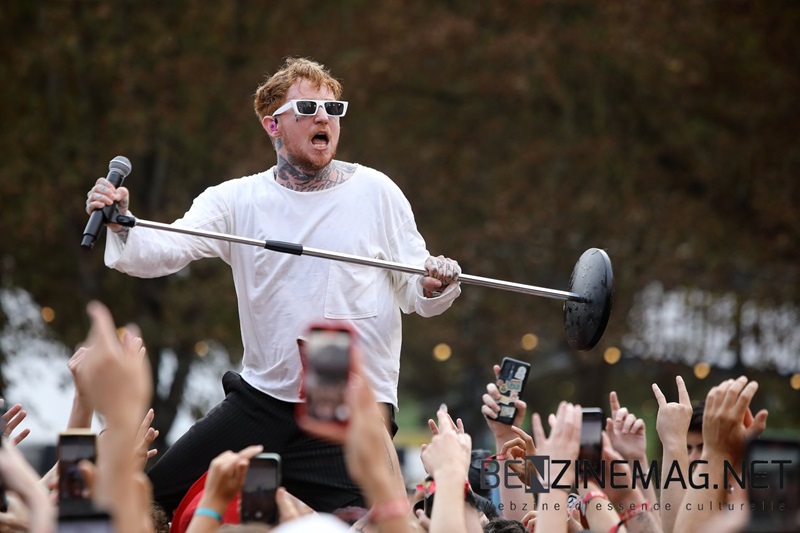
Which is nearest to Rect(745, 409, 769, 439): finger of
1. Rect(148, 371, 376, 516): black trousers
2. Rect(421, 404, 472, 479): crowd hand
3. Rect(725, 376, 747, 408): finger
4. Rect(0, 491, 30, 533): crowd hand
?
Rect(725, 376, 747, 408): finger

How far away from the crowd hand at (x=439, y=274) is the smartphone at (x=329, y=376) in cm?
237

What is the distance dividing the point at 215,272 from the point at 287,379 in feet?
31.2

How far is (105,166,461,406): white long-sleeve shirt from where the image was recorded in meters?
5.62

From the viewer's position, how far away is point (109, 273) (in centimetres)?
1512

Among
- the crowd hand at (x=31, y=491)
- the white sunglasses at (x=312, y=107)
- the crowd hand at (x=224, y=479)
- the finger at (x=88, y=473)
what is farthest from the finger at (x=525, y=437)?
the crowd hand at (x=31, y=491)

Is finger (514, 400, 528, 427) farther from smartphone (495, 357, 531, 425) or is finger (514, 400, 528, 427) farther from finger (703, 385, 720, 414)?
finger (703, 385, 720, 414)

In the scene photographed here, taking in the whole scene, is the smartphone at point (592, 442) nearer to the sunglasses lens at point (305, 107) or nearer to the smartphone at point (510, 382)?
the smartphone at point (510, 382)

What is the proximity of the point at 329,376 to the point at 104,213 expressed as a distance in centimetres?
242

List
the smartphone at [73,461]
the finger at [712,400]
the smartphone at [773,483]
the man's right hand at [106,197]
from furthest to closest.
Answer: the man's right hand at [106,197], the finger at [712,400], the smartphone at [73,461], the smartphone at [773,483]

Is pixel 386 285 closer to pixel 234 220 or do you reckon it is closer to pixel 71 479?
pixel 234 220

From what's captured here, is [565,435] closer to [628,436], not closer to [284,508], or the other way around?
[284,508]

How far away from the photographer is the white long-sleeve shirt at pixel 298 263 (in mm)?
5621

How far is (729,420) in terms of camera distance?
13.6 ft

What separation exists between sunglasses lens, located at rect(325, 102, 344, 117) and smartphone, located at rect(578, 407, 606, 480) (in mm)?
2121
